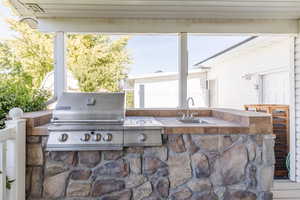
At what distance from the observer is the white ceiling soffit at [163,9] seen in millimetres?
3068

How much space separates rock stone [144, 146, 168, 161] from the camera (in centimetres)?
245

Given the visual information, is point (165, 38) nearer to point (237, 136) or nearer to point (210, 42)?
point (210, 42)

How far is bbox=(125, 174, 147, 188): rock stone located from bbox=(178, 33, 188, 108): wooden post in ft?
5.30

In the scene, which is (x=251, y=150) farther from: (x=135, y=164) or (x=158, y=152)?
(x=135, y=164)

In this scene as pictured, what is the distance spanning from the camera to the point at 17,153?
221cm

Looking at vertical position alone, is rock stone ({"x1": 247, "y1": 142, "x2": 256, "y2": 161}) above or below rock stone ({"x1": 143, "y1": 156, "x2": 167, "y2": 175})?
above

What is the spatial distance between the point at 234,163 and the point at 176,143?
0.65 m

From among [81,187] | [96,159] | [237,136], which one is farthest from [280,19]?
[81,187]

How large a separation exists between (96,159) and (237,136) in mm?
1493

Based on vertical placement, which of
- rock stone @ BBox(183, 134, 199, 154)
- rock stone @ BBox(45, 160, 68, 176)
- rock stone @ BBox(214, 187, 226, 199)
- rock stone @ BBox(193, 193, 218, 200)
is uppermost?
rock stone @ BBox(183, 134, 199, 154)

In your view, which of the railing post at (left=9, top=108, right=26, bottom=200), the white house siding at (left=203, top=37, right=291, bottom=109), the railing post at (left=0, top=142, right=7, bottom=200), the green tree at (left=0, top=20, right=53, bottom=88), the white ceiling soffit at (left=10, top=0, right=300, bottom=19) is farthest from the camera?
the green tree at (left=0, top=20, right=53, bottom=88)

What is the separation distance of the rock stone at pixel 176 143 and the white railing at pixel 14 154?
1.46 meters

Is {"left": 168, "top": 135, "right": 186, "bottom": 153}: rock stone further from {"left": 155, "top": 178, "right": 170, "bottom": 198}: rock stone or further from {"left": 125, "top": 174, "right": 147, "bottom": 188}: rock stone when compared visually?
{"left": 125, "top": 174, "right": 147, "bottom": 188}: rock stone

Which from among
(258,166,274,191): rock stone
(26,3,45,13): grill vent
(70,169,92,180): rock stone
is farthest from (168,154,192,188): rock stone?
(26,3,45,13): grill vent
